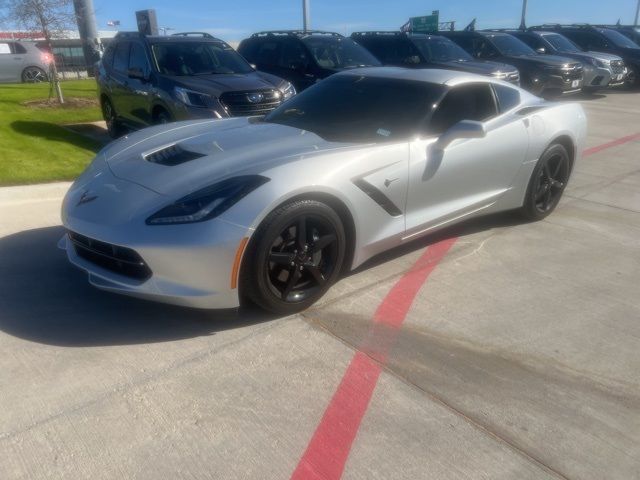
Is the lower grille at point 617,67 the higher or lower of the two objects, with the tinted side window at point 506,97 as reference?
lower

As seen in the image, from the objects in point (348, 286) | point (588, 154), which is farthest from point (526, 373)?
point (588, 154)

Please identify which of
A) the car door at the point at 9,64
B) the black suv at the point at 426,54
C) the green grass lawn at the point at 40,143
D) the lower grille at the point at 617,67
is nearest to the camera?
the green grass lawn at the point at 40,143

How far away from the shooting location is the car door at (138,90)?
765 cm

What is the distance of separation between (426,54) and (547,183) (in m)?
8.09

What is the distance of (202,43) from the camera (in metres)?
8.38

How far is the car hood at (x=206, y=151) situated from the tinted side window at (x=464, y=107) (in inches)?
35.5

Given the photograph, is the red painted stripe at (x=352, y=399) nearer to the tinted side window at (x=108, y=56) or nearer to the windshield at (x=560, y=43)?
the tinted side window at (x=108, y=56)

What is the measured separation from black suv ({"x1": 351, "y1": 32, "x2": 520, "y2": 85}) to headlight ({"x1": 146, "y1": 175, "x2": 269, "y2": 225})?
31.8ft

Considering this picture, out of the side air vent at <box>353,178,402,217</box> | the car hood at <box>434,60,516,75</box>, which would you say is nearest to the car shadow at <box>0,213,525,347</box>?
the side air vent at <box>353,178,402,217</box>

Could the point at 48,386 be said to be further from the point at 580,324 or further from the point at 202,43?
the point at 202,43

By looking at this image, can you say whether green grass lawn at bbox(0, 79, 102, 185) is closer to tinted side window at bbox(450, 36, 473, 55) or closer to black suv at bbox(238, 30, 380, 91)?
black suv at bbox(238, 30, 380, 91)

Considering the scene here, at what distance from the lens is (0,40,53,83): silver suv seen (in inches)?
711

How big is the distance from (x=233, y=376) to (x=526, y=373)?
4.99 ft

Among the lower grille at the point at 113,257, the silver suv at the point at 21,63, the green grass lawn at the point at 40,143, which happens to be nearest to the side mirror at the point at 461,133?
the lower grille at the point at 113,257
